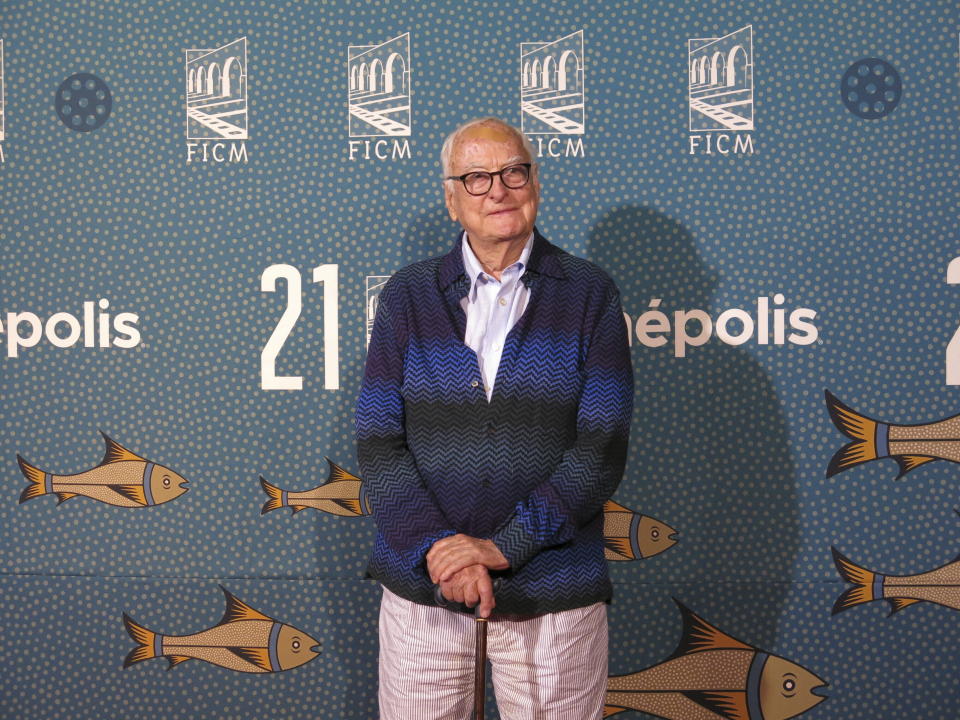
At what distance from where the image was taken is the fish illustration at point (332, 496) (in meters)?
2.57

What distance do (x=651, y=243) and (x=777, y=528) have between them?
0.81 m

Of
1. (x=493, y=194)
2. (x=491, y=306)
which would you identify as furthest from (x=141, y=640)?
(x=493, y=194)

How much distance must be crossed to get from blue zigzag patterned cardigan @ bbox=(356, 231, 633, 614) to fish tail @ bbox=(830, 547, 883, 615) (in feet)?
3.29

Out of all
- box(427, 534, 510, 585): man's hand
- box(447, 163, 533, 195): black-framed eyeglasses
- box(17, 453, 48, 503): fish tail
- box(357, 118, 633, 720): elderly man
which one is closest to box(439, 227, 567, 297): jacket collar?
box(357, 118, 633, 720): elderly man

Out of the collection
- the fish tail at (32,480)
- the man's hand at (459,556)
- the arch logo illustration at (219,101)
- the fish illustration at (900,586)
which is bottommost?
the fish illustration at (900,586)

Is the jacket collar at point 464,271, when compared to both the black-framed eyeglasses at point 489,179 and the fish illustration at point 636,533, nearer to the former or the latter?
the black-framed eyeglasses at point 489,179

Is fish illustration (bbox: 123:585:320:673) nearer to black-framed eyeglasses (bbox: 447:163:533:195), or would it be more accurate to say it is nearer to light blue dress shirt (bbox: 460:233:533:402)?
light blue dress shirt (bbox: 460:233:533:402)

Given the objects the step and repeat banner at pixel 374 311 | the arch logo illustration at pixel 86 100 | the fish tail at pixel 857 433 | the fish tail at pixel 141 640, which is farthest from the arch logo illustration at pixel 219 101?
the fish tail at pixel 857 433

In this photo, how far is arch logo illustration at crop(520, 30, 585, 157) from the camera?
2500 mm

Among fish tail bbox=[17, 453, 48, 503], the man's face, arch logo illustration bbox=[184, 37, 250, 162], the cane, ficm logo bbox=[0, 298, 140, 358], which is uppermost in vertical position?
arch logo illustration bbox=[184, 37, 250, 162]

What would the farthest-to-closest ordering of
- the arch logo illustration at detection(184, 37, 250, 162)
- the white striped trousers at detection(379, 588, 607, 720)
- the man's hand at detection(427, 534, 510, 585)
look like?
the arch logo illustration at detection(184, 37, 250, 162) < the white striped trousers at detection(379, 588, 607, 720) < the man's hand at detection(427, 534, 510, 585)

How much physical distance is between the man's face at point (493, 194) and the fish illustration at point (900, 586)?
1.34m

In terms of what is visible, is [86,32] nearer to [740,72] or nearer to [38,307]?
[38,307]

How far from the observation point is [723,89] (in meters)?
2.48
